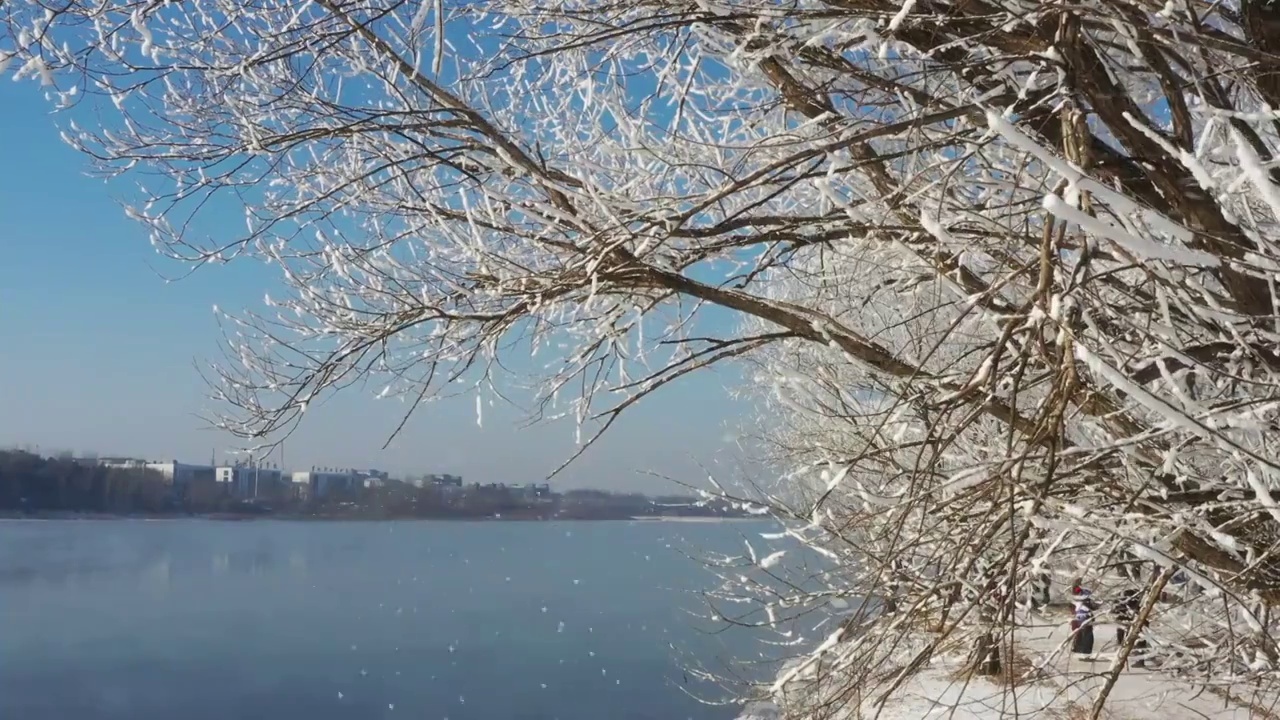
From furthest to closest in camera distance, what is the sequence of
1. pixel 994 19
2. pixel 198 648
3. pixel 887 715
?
pixel 198 648 → pixel 887 715 → pixel 994 19

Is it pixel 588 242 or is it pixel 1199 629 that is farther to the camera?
pixel 1199 629

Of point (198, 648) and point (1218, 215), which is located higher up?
point (1218, 215)

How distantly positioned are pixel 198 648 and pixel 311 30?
74.1 feet

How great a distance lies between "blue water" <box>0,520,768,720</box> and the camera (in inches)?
683

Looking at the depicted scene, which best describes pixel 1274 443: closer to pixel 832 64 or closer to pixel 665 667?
pixel 832 64

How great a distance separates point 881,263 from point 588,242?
5.11 ft

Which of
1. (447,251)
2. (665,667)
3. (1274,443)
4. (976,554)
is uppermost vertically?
(447,251)

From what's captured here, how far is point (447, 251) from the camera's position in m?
5.05

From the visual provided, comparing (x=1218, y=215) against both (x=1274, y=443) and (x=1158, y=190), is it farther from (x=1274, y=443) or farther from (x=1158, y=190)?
(x=1274, y=443)

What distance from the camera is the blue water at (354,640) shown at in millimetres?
17344

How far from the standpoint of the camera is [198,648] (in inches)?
910

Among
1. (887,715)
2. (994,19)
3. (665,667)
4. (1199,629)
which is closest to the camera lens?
(994,19)

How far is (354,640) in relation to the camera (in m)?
24.0

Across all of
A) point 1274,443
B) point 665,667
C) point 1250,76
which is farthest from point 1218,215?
point 665,667
